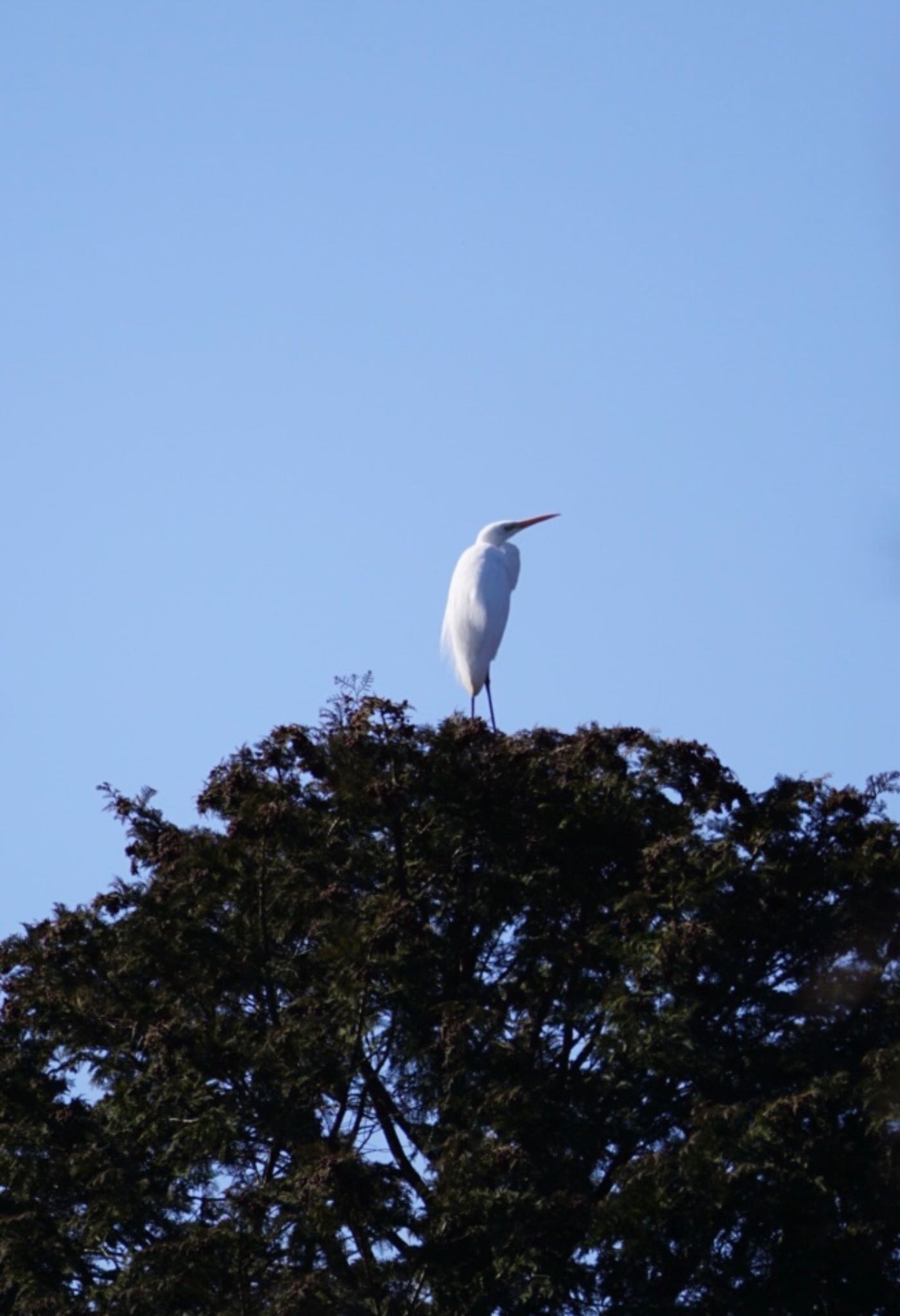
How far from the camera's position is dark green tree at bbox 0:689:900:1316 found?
36.2 ft

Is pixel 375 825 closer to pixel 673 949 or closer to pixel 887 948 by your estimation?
pixel 673 949

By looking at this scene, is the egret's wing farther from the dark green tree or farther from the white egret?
the dark green tree

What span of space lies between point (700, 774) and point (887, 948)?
145 centimetres

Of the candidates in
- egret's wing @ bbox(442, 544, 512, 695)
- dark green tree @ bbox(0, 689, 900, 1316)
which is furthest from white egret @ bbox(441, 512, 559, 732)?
dark green tree @ bbox(0, 689, 900, 1316)

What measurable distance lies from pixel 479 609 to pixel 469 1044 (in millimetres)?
8472

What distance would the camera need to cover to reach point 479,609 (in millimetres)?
19641

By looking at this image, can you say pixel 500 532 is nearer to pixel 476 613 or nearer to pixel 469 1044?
pixel 476 613

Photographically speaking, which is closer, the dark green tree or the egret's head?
the dark green tree

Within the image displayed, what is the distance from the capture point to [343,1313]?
10766mm

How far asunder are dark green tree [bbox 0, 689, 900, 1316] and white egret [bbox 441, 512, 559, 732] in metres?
5.77

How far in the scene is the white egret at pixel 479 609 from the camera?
19297 millimetres

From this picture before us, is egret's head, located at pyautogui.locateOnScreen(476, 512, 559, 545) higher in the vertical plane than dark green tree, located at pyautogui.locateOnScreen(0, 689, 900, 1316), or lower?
higher

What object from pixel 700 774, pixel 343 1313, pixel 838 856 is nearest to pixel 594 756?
pixel 700 774

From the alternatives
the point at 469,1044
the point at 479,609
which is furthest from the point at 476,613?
the point at 469,1044
